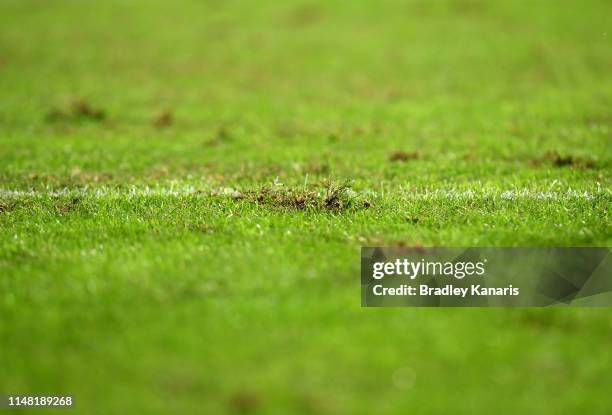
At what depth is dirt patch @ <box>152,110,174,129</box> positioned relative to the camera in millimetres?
17953

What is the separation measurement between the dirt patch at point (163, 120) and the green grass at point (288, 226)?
0.24ft

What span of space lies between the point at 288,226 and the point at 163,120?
430 inches

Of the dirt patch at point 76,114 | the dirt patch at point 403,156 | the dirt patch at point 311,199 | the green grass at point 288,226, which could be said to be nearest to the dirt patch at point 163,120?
A: the green grass at point 288,226

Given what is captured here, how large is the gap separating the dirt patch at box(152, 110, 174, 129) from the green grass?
7 centimetres

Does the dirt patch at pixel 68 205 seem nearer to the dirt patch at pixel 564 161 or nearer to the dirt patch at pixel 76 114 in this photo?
the dirt patch at pixel 76 114

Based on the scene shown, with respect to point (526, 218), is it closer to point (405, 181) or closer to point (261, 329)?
point (405, 181)

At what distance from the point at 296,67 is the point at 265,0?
16379 mm

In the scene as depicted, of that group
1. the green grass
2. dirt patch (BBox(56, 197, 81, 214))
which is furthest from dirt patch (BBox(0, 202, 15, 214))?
dirt patch (BBox(56, 197, 81, 214))

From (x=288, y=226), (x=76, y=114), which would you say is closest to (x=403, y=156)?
(x=288, y=226)

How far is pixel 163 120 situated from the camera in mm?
18109

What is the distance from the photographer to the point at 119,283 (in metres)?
6.82

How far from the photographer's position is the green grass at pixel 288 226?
17.3ft

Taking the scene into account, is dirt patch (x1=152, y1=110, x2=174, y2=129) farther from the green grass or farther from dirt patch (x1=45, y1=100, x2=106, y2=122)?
dirt patch (x1=45, y1=100, x2=106, y2=122)

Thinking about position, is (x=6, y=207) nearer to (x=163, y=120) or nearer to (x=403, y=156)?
(x=163, y=120)
